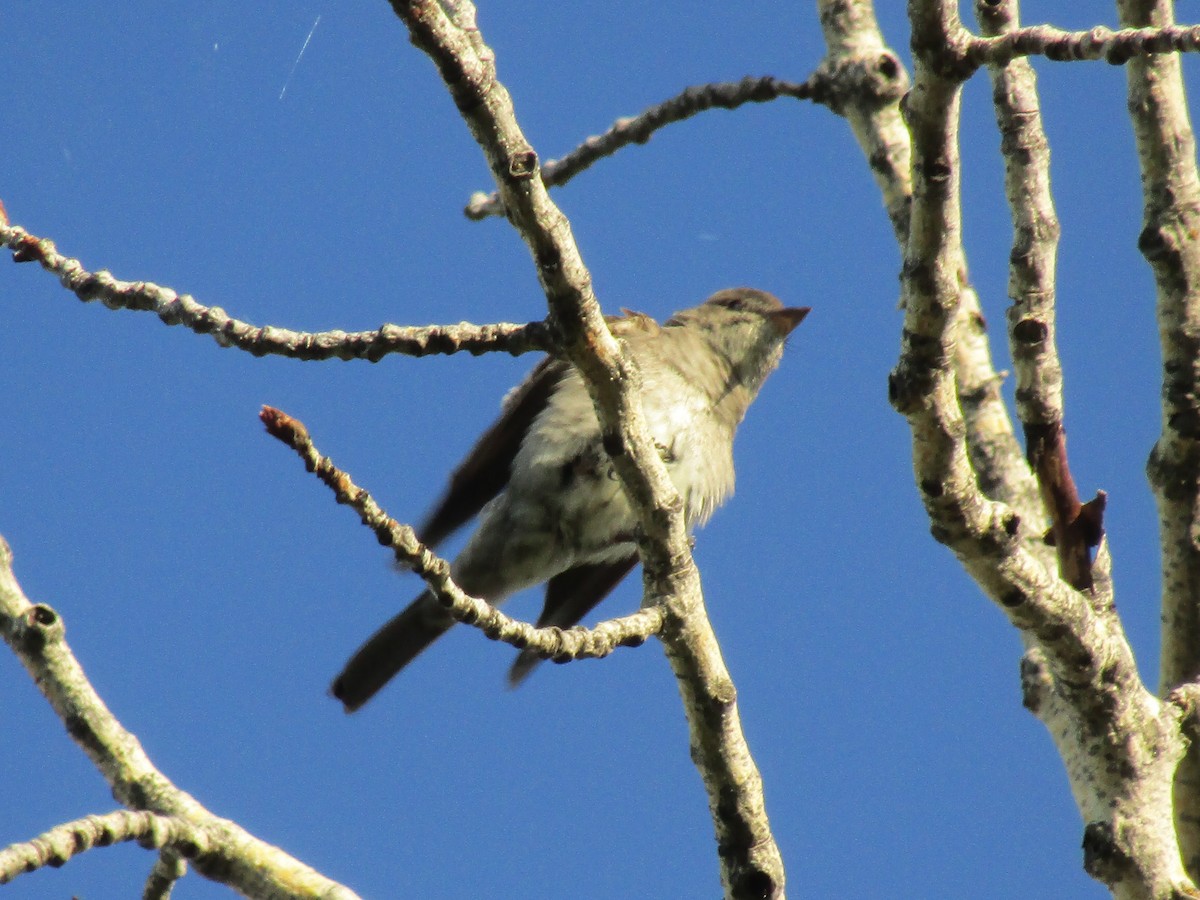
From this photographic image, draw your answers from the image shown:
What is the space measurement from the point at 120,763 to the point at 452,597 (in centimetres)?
86

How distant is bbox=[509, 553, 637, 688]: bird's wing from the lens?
595 cm

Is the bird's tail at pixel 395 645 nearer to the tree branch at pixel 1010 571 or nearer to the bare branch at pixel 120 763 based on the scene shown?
the bare branch at pixel 120 763

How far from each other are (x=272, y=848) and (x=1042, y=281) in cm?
213

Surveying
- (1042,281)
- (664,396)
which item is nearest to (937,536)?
(1042,281)

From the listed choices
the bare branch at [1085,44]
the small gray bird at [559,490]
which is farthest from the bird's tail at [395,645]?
the bare branch at [1085,44]

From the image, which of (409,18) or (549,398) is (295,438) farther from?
(549,398)

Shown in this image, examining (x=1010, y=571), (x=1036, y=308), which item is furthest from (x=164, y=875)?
(x=1036, y=308)

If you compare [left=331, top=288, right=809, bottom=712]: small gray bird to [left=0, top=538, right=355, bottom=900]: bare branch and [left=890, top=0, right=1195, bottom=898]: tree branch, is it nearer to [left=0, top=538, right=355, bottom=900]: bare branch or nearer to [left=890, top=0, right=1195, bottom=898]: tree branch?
[left=890, top=0, right=1195, bottom=898]: tree branch

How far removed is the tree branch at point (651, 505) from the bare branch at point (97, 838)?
108 centimetres

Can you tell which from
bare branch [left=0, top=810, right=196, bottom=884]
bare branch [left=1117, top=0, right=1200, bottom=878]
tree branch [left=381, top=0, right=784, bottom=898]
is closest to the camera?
bare branch [left=0, top=810, right=196, bottom=884]

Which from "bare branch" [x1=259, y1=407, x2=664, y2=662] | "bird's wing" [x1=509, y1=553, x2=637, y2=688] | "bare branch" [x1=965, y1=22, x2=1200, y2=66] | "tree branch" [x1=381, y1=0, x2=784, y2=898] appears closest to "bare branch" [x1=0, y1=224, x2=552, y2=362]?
"tree branch" [x1=381, y1=0, x2=784, y2=898]

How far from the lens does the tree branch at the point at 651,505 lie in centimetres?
261

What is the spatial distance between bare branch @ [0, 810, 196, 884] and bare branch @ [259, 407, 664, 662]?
2.25ft

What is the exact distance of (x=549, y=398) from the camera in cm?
552
